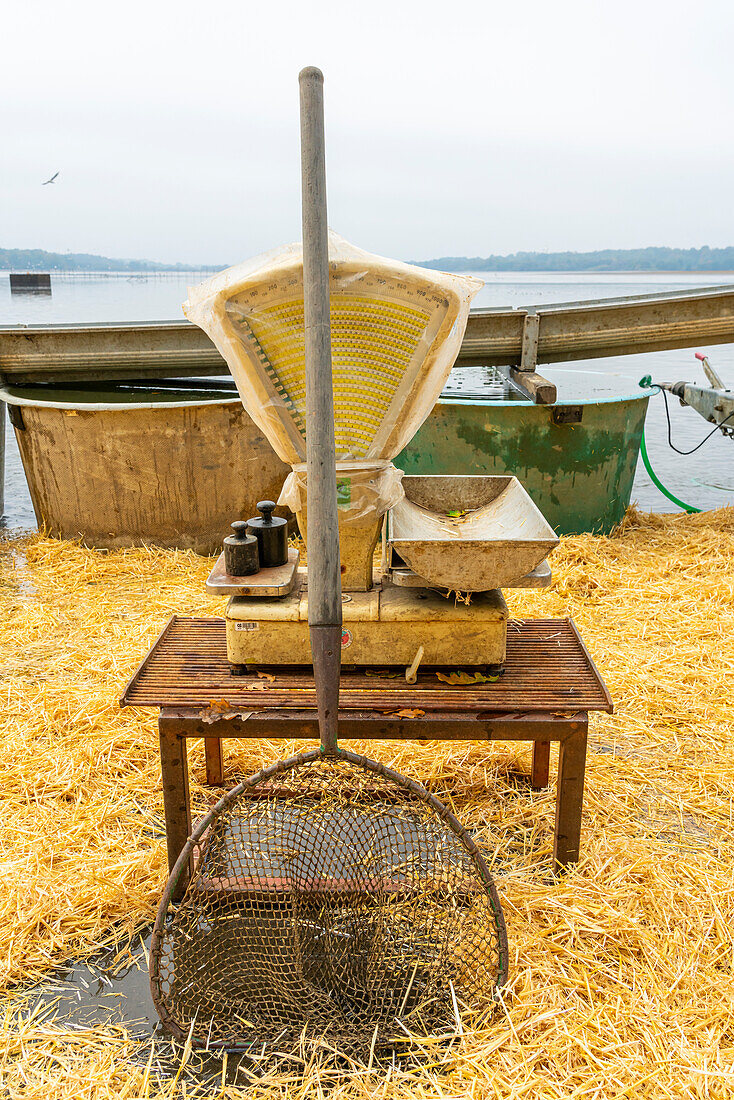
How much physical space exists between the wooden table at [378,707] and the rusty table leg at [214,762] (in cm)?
47

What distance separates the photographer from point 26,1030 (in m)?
1.92

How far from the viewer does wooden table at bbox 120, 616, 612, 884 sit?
6.90 ft

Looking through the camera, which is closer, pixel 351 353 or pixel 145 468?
pixel 351 353

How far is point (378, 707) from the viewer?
2150mm

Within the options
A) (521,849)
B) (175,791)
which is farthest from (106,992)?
(521,849)

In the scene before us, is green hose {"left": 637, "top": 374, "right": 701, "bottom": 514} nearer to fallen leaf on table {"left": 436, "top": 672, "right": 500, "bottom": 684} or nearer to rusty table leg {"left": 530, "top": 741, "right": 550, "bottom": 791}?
rusty table leg {"left": 530, "top": 741, "right": 550, "bottom": 791}

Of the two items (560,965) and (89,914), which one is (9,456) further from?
(560,965)

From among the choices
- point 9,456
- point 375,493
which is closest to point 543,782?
point 375,493

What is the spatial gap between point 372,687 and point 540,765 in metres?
0.95

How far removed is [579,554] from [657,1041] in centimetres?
343

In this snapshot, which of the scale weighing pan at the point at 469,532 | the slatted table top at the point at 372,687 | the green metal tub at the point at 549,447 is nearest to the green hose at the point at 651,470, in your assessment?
the green metal tub at the point at 549,447

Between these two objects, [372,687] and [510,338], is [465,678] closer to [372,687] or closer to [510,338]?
[372,687]

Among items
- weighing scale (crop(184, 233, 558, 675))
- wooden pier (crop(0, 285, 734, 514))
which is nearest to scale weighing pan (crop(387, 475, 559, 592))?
weighing scale (crop(184, 233, 558, 675))

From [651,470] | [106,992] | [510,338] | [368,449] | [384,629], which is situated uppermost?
[510,338]
